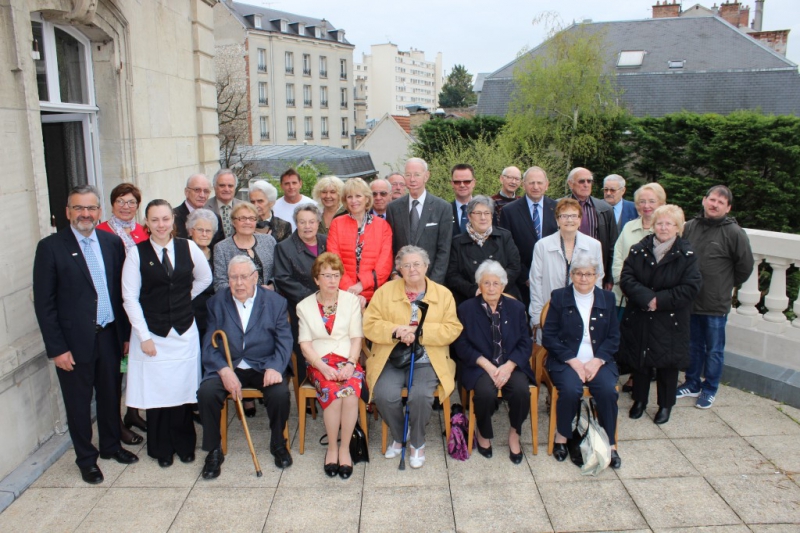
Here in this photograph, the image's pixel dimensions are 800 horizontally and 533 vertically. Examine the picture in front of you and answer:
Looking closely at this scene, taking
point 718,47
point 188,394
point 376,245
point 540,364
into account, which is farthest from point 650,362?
point 718,47

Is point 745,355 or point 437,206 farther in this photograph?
point 745,355

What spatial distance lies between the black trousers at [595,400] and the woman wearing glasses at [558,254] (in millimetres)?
646

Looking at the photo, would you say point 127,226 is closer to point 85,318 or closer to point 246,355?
point 85,318

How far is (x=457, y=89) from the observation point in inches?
3757

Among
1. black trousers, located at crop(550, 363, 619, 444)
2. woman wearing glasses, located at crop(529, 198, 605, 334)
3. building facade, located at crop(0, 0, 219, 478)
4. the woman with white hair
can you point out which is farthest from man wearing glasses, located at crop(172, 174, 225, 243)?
black trousers, located at crop(550, 363, 619, 444)

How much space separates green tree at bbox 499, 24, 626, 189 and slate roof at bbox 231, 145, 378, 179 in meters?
6.66

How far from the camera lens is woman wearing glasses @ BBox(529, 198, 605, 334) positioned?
445 centimetres

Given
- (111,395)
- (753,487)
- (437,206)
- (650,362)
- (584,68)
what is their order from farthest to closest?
(584,68) → (437,206) → (650,362) → (111,395) → (753,487)

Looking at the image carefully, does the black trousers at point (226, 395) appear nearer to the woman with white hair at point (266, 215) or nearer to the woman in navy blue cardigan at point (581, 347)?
the woman with white hair at point (266, 215)

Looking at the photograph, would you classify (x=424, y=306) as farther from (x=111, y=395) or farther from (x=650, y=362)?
(x=111, y=395)

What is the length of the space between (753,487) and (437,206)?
2756 millimetres

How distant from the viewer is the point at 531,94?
27.3 m

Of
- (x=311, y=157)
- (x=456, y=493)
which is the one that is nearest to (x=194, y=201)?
(x=456, y=493)

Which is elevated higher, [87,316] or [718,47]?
[718,47]
